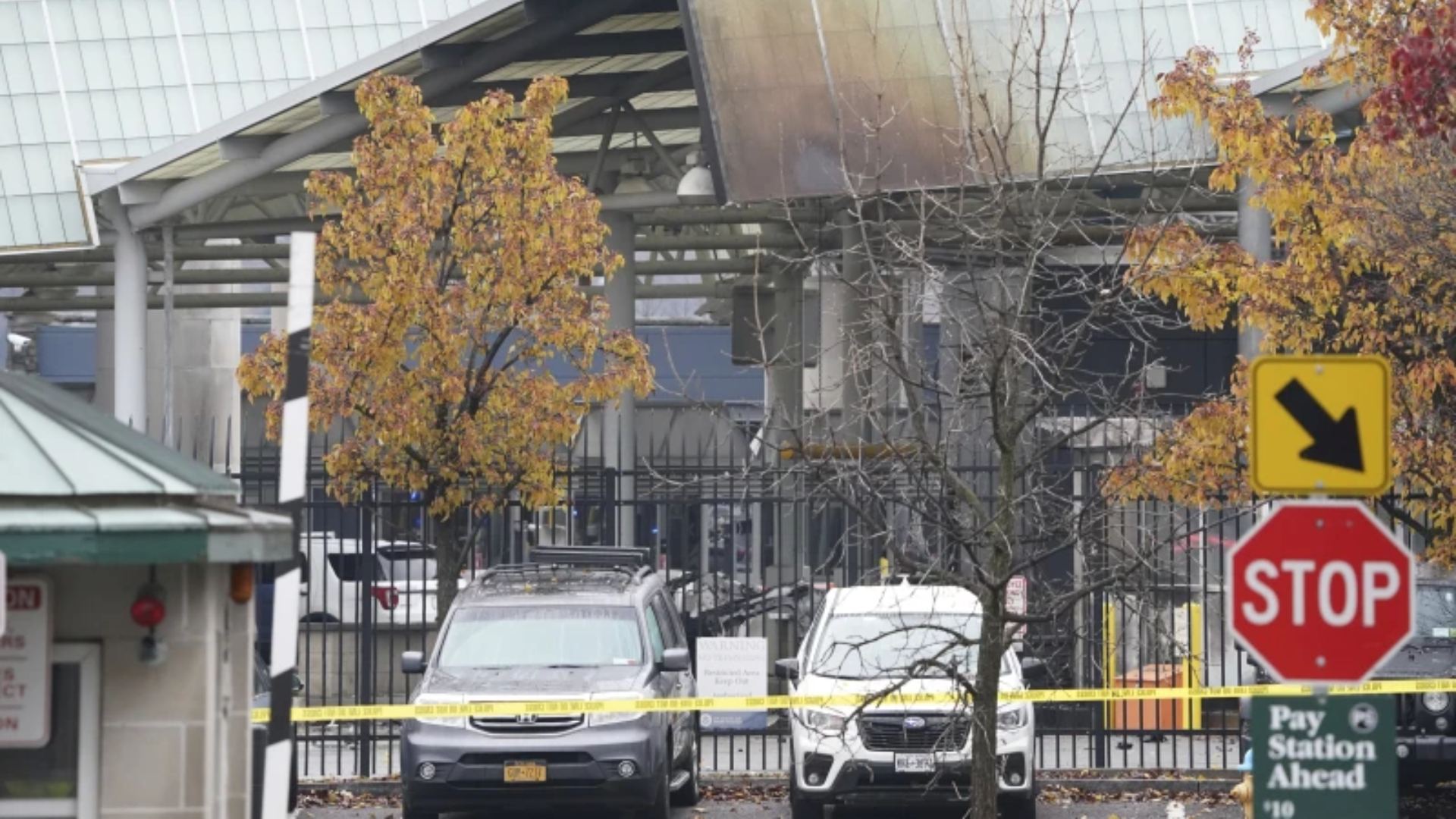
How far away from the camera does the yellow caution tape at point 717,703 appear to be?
14805 millimetres

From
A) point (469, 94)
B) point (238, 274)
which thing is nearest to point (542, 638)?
point (469, 94)

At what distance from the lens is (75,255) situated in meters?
33.8

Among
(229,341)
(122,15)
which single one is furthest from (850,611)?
(229,341)

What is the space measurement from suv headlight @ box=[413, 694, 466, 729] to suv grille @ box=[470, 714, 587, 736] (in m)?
0.11

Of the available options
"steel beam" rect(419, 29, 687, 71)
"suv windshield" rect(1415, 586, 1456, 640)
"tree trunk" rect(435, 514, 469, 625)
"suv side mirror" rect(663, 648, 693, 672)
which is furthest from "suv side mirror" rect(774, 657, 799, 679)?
"steel beam" rect(419, 29, 687, 71)

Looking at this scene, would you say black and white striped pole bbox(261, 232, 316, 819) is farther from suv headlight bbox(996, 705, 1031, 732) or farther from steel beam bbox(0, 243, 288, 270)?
steel beam bbox(0, 243, 288, 270)

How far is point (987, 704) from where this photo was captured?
12.0 m

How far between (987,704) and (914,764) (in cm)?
328

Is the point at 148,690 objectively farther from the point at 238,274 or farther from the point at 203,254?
the point at 238,274

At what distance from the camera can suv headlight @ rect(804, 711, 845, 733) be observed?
49.8ft

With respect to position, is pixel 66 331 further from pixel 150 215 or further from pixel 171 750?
pixel 171 750

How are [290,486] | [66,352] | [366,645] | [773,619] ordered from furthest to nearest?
1. [66,352]
2. [773,619]
3. [366,645]
4. [290,486]

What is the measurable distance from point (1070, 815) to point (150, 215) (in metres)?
17.7

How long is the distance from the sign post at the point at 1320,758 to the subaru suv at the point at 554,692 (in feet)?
26.1
